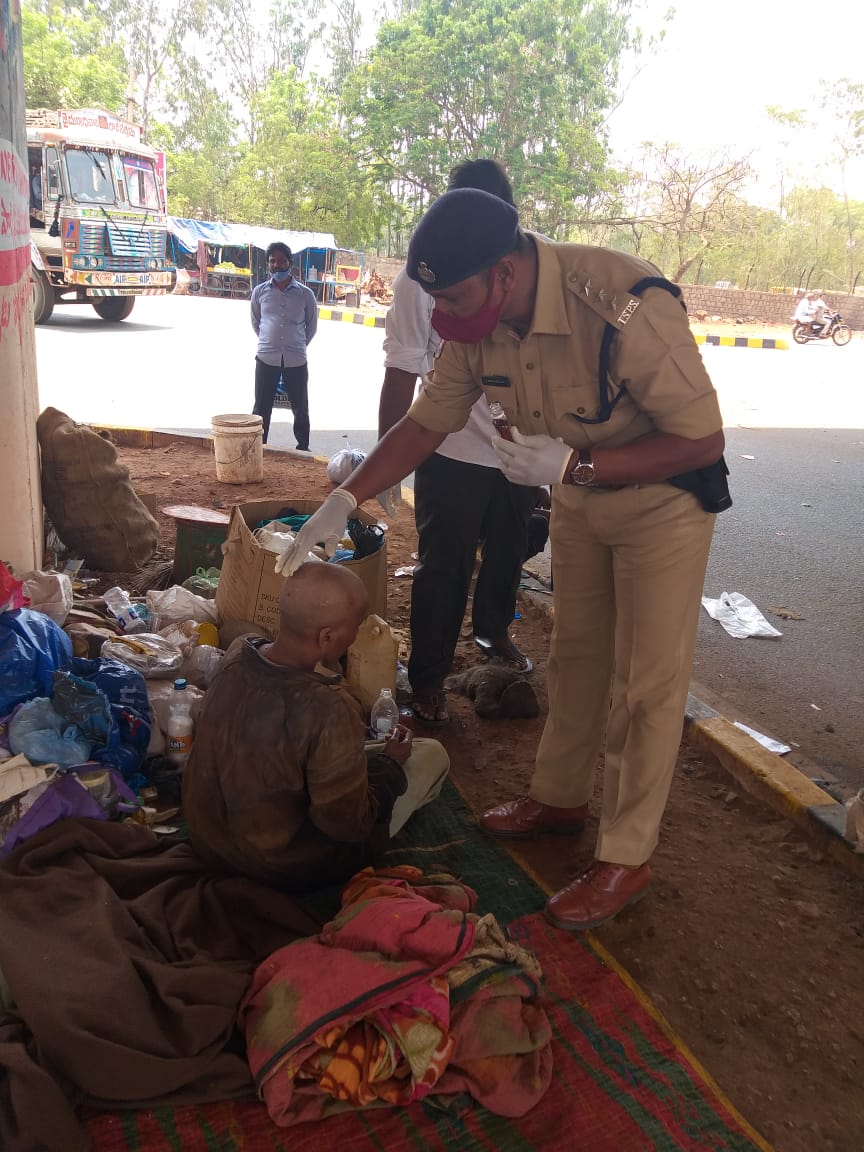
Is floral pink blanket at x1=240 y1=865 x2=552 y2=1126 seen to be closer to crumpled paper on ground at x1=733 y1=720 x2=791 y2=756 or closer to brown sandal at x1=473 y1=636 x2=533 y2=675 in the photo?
crumpled paper on ground at x1=733 y1=720 x2=791 y2=756

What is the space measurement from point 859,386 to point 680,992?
14076 millimetres

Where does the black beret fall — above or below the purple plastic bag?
above

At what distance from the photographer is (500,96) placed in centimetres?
2591

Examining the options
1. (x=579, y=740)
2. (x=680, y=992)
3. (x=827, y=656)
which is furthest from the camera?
(x=827, y=656)

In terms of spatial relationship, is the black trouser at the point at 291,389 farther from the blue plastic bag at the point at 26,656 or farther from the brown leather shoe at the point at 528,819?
the brown leather shoe at the point at 528,819

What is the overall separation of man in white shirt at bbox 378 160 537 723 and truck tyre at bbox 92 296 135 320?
43.0 ft

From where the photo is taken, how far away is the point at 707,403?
1.97m

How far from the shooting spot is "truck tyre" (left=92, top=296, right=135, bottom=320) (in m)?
15.0

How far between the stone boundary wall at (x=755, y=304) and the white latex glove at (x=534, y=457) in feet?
76.8

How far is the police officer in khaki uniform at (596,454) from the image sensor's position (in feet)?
6.38

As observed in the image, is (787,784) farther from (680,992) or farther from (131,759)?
(131,759)

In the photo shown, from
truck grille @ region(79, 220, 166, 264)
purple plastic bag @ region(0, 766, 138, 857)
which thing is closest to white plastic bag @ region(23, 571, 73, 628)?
purple plastic bag @ region(0, 766, 138, 857)

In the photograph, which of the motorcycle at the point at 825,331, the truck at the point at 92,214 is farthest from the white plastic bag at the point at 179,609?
the motorcycle at the point at 825,331

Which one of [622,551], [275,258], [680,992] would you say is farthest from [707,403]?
[275,258]
